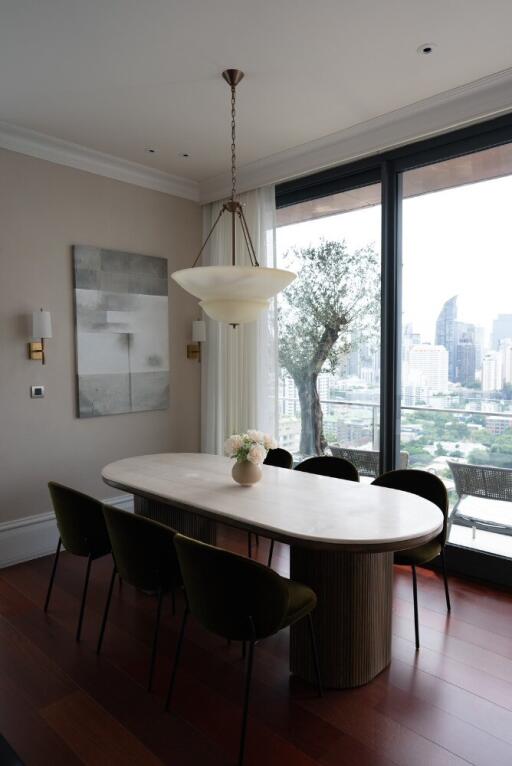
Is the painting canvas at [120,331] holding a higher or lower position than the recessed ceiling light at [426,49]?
lower

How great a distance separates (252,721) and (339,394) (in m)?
2.54

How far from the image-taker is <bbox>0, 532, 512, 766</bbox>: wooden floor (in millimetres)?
2008

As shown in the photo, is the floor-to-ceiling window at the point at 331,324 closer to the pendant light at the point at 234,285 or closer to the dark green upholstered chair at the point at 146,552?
the pendant light at the point at 234,285

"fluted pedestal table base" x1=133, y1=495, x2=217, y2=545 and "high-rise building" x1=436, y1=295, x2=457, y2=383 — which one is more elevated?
"high-rise building" x1=436, y1=295, x2=457, y2=383

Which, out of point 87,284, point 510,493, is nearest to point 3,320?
point 87,284

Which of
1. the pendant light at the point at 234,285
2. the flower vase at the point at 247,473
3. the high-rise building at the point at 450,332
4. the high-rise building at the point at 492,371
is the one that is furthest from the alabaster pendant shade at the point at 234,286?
the high-rise building at the point at 492,371

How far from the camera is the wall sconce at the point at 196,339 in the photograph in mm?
4859

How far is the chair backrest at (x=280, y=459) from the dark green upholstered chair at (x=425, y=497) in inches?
28.8

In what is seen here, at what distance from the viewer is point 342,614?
2.36m

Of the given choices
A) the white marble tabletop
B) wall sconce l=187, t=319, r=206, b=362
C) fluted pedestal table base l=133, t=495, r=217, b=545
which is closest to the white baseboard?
the white marble tabletop

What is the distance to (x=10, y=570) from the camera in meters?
3.74

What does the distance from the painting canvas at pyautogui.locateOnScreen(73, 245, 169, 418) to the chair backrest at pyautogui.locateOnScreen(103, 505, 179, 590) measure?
6.42ft

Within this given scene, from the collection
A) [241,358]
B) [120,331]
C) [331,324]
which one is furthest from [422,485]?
[120,331]

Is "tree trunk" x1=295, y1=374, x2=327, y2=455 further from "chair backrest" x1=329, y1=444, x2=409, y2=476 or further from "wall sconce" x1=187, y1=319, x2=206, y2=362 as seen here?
"wall sconce" x1=187, y1=319, x2=206, y2=362
